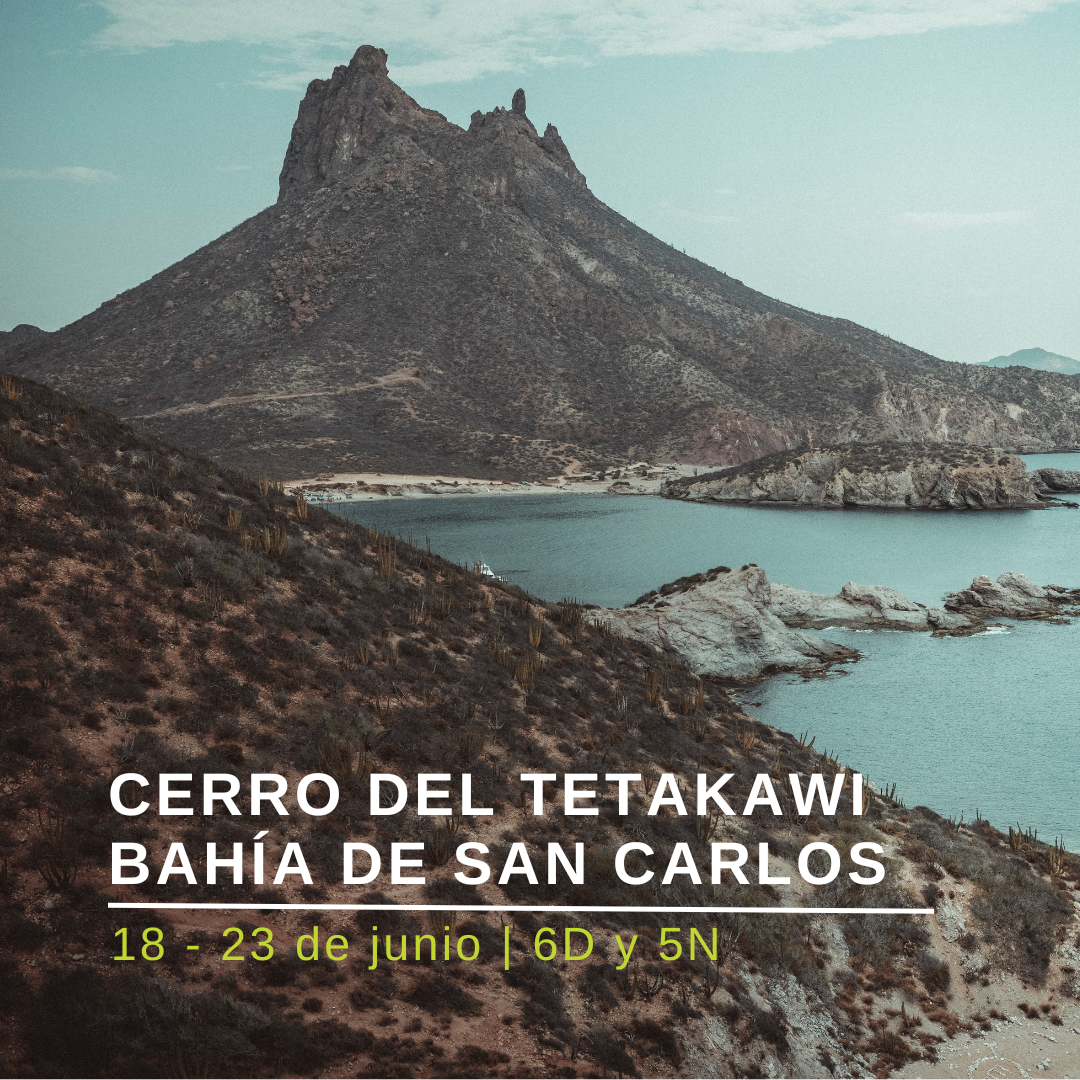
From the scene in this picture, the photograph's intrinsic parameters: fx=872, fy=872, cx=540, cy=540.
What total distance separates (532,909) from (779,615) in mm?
32976

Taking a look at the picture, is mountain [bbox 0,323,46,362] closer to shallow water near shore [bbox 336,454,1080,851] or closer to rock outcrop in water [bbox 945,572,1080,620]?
shallow water near shore [bbox 336,454,1080,851]

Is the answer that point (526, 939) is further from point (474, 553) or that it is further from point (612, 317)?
point (612, 317)

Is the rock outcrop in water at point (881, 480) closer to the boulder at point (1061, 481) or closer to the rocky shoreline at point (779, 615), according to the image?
the boulder at point (1061, 481)

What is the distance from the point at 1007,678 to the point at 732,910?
84.2 ft

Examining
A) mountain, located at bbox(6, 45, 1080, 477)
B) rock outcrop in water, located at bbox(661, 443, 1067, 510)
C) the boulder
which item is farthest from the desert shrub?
the boulder

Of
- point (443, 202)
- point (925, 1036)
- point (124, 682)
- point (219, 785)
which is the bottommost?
point (925, 1036)

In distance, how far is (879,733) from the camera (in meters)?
28.2

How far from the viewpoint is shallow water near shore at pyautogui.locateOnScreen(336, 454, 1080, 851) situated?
25.5m

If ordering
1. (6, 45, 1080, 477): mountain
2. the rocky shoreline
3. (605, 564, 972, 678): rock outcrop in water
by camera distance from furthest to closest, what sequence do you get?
1. (6, 45, 1080, 477): mountain
2. the rocky shoreline
3. (605, 564, 972, 678): rock outcrop in water

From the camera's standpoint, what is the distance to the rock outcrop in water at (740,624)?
34344 millimetres

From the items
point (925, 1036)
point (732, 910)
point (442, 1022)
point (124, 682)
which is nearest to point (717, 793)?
point (732, 910)

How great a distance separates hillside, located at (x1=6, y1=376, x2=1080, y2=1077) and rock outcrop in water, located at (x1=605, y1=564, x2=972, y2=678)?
11.8 meters

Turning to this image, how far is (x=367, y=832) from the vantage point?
1270 cm

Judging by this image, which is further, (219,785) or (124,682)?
(124,682)
